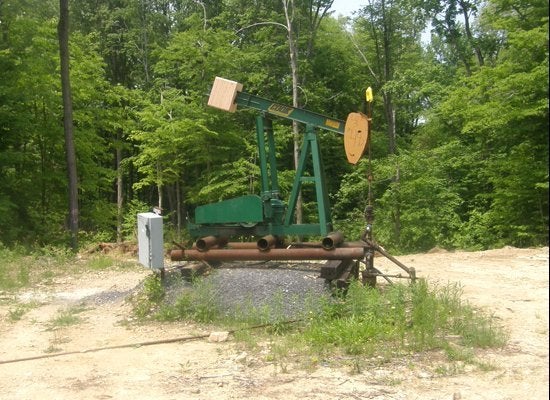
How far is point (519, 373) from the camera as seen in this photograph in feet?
18.0

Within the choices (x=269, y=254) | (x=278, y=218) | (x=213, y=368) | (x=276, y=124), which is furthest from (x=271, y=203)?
(x=276, y=124)

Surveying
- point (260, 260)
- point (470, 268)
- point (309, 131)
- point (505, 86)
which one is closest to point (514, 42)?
point (505, 86)

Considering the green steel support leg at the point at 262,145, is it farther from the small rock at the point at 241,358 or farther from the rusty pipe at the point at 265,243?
the small rock at the point at 241,358

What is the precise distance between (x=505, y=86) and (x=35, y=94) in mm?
13984

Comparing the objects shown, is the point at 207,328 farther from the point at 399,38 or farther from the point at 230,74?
the point at 399,38

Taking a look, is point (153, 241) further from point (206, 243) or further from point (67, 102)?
point (67, 102)

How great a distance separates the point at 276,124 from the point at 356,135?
47.9ft

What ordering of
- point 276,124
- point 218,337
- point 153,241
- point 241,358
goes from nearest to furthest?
point 241,358, point 218,337, point 153,241, point 276,124

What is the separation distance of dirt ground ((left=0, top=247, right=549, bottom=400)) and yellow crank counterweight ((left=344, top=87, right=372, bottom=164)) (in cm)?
259

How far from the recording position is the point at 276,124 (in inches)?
903

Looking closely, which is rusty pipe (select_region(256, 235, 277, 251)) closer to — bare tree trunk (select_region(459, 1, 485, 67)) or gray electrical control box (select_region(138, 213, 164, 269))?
gray electrical control box (select_region(138, 213, 164, 269))

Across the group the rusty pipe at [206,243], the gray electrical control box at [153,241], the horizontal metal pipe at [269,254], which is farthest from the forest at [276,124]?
the gray electrical control box at [153,241]

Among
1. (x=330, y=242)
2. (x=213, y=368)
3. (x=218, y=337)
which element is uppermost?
(x=330, y=242)

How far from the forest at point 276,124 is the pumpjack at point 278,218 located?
18.3 feet
